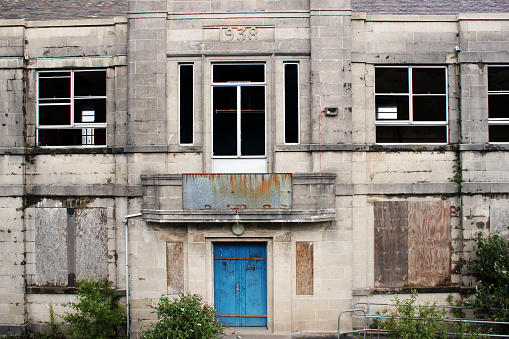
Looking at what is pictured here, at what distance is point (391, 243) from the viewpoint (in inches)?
351

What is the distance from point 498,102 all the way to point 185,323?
377 inches

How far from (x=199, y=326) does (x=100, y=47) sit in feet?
24.0

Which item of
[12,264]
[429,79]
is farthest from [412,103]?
→ [12,264]

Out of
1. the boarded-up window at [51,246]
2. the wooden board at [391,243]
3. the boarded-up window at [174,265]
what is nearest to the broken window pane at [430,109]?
the wooden board at [391,243]

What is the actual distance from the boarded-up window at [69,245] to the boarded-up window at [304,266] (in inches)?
192

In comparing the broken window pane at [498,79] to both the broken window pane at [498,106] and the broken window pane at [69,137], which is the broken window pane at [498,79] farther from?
the broken window pane at [69,137]

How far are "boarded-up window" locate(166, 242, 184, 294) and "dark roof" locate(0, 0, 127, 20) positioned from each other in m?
7.07

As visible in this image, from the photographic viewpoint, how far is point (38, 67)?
30.2 feet

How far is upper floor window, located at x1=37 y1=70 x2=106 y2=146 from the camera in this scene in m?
9.34

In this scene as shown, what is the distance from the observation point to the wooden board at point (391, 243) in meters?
8.88

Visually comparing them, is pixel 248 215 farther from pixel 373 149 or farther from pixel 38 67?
pixel 38 67

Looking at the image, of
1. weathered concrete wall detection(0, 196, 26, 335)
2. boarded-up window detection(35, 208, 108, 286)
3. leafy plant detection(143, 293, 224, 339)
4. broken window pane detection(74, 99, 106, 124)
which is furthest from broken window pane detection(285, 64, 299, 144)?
weathered concrete wall detection(0, 196, 26, 335)

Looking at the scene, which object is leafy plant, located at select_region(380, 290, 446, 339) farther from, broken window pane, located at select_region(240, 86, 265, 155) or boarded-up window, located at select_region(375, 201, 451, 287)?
broken window pane, located at select_region(240, 86, 265, 155)

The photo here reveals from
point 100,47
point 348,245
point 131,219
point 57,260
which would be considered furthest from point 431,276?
point 100,47
